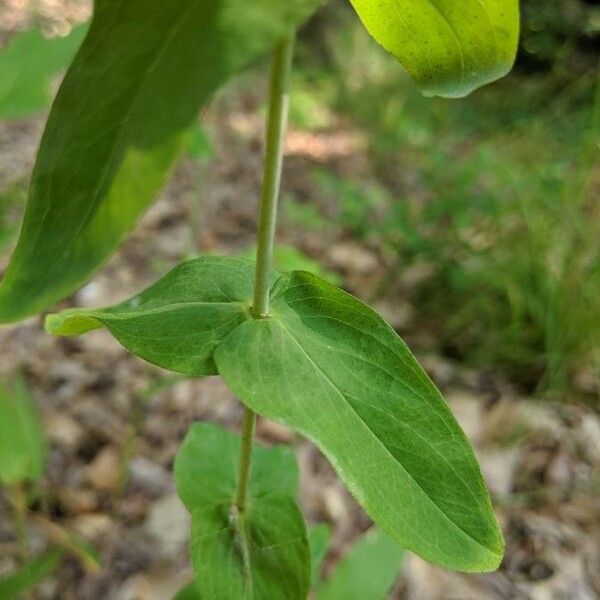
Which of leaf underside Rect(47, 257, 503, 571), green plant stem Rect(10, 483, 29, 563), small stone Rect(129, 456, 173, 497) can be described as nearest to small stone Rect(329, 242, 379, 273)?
small stone Rect(129, 456, 173, 497)

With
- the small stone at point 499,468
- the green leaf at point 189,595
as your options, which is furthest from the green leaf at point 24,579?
the small stone at point 499,468

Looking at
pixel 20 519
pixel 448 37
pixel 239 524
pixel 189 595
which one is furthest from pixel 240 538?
pixel 20 519

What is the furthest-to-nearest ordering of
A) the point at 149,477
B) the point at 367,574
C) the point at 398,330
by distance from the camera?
1. the point at 398,330
2. the point at 149,477
3. the point at 367,574

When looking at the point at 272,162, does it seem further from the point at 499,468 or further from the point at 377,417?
the point at 499,468

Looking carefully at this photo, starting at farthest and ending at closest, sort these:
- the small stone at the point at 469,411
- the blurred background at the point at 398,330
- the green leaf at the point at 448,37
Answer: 1. the small stone at the point at 469,411
2. the blurred background at the point at 398,330
3. the green leaf at the point at 448,37

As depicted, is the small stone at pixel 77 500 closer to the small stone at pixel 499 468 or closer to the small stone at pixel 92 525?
the small stone at pixel 92 525

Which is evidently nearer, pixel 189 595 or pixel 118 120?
pixel 118 120

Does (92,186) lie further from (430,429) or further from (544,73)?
(544,73)

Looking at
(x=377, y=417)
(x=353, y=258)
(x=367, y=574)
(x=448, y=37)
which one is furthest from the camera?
(x=353, y=258)
